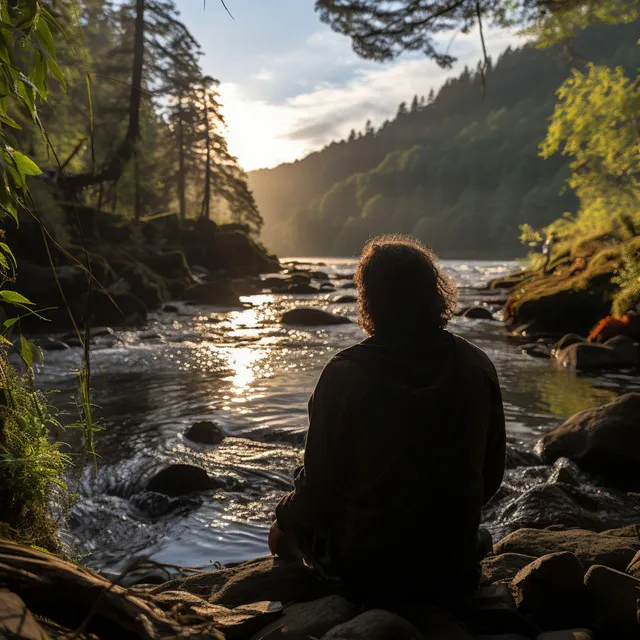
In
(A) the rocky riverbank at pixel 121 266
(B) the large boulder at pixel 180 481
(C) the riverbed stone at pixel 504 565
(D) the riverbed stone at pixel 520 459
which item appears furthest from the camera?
(A) the rocky riverbank at pixel 121 266

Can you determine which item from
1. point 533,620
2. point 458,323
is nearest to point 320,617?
point 533,620

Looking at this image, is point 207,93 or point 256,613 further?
point 207,93

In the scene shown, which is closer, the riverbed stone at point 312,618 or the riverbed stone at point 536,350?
the riverbed stone at point 312,618

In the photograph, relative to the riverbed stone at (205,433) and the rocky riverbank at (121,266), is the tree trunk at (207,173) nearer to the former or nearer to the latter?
the rocky riverbank at (121,266)

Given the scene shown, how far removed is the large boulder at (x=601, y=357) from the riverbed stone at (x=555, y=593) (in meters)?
9.75

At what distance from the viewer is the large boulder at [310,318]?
18.2 metres

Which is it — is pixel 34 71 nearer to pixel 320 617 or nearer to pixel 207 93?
pixel 320 617

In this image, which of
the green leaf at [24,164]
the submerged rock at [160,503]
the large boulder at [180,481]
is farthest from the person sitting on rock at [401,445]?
the large boulder at [180,481]

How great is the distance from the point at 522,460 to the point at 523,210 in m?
140

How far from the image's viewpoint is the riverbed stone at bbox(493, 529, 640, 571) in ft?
10.5

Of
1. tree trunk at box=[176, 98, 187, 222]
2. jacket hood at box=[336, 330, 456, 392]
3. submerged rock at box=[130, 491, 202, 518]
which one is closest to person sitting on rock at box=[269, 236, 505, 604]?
jacket hood at box=[336, 330, 456, 392]

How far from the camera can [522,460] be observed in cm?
633

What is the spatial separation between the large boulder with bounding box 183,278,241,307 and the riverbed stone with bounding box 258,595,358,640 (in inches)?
887

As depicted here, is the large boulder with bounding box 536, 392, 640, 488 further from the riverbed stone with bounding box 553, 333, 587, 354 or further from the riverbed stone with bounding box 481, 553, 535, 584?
the riverbed stone with bounding box 553, 333, 587, 354
